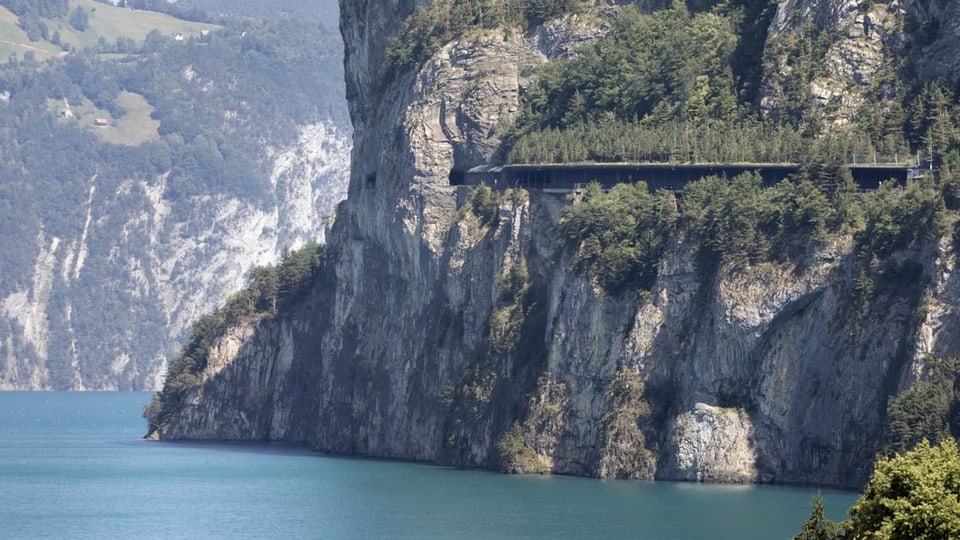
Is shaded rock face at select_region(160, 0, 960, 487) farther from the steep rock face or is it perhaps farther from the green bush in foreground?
the green bush in foreground

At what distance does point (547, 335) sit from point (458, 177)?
2447cm

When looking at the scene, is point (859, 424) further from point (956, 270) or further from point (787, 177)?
point (787, 177)

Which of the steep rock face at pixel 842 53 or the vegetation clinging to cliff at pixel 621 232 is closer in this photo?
the vegetation clinging to cliff at pixel 621 232

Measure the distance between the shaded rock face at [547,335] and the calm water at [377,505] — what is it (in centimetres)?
359

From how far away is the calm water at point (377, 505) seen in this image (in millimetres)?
126938

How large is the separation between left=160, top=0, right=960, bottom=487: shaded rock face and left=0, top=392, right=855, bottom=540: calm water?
359cm

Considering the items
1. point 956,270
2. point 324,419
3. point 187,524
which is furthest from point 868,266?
point 324,419

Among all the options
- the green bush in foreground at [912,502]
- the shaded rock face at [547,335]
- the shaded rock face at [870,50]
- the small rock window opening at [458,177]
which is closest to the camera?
the green bush in foreground at [912,502]

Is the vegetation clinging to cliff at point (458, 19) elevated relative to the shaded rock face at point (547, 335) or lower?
elevated

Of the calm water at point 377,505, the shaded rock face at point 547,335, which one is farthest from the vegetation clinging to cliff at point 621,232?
the calm water at point 377,505

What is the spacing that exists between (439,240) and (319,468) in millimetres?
18419

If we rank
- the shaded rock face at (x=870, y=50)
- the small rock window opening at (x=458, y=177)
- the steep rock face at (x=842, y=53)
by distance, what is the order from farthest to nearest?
the small rock window opening at (x=458, y=177)
the steep rock face at (x=842, y=53)
the shaded rock face at (x=870, y=50)

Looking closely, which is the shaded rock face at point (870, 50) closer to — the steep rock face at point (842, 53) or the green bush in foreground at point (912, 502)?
the steep rock face at point (842, 53)

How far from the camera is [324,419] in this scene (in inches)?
7697
